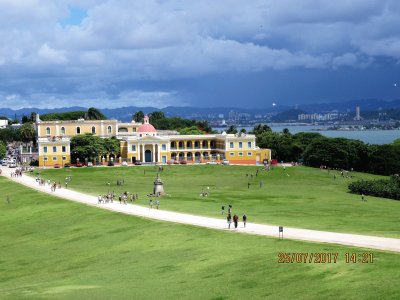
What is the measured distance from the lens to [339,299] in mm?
27438

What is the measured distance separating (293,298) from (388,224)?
24.7 metres

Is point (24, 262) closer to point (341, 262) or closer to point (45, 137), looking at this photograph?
point (341, 262)

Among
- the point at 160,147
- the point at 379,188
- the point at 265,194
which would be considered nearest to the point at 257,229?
the point at 265,194

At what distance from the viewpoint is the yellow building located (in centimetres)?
12744

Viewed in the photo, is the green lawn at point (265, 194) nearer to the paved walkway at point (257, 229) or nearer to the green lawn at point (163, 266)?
the paved walkway at point (257, 229)

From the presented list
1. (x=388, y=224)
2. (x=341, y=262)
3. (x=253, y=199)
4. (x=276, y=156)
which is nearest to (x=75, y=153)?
(x=276, y=156)

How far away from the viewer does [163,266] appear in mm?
38156

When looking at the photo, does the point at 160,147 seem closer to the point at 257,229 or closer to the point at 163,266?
the point at 257,229

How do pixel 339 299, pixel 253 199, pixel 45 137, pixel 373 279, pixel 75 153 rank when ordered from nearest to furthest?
pixel 339 299, pixel 373 279, pixel 253 199, pixel 75 153, pixel 45 137

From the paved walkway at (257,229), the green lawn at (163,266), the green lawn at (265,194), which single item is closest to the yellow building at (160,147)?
the green lawn at (265,194)

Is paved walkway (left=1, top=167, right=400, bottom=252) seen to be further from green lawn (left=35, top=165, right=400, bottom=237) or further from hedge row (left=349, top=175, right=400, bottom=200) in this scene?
hedge row (left=349, top=175, right=400, bottom=200)

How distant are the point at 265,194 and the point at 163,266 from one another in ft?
148

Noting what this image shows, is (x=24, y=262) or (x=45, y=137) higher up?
(x=45, y=137)

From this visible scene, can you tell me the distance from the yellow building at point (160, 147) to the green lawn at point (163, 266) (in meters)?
68.7
